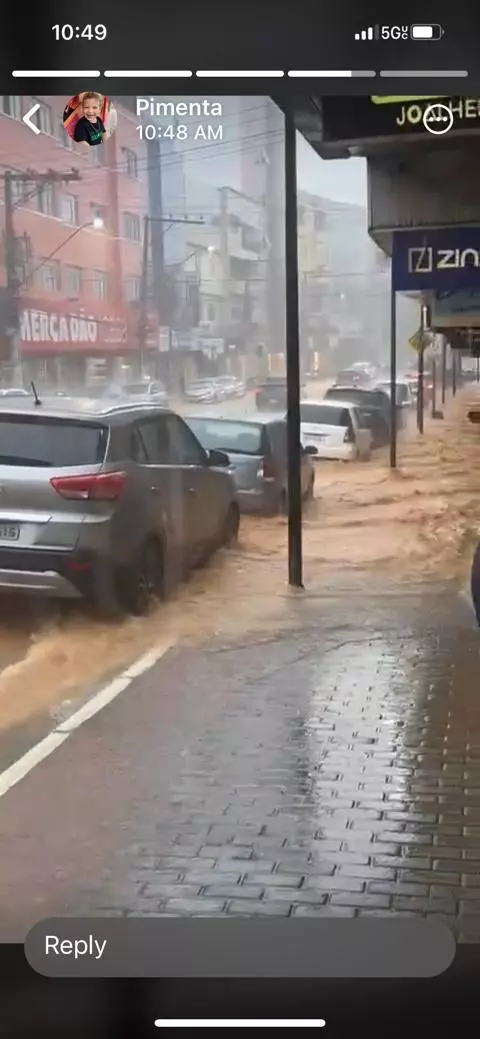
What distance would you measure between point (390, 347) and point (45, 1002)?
2.56 feet

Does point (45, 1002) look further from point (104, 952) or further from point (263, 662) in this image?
point (263, 662)

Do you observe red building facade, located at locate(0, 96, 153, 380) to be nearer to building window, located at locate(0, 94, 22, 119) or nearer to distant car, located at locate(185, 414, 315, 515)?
building window, located at locate(0, 94, 22, 119)

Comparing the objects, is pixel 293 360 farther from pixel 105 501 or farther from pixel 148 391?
pixel 105 501

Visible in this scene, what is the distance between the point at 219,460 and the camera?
3.86 feet

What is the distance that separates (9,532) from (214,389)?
0.90 feet

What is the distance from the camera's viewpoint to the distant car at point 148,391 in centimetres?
117

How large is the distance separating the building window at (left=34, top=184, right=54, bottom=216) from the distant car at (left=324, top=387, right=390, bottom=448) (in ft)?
1.18

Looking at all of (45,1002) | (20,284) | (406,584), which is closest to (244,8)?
(20,284)

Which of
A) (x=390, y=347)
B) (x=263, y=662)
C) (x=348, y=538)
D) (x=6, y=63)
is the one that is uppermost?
(x=6, y=63)

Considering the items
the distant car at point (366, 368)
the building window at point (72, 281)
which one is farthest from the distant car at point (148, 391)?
the distant car at point (366, 368)

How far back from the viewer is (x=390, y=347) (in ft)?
3.94

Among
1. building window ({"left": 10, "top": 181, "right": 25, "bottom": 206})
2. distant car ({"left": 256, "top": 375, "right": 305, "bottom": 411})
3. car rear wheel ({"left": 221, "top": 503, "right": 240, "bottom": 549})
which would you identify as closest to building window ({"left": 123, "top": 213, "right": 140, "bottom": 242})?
building window ({"left": 10, "top": 181, "right": 25, "bottom": 206})

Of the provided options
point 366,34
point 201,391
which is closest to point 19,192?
point 201,391
